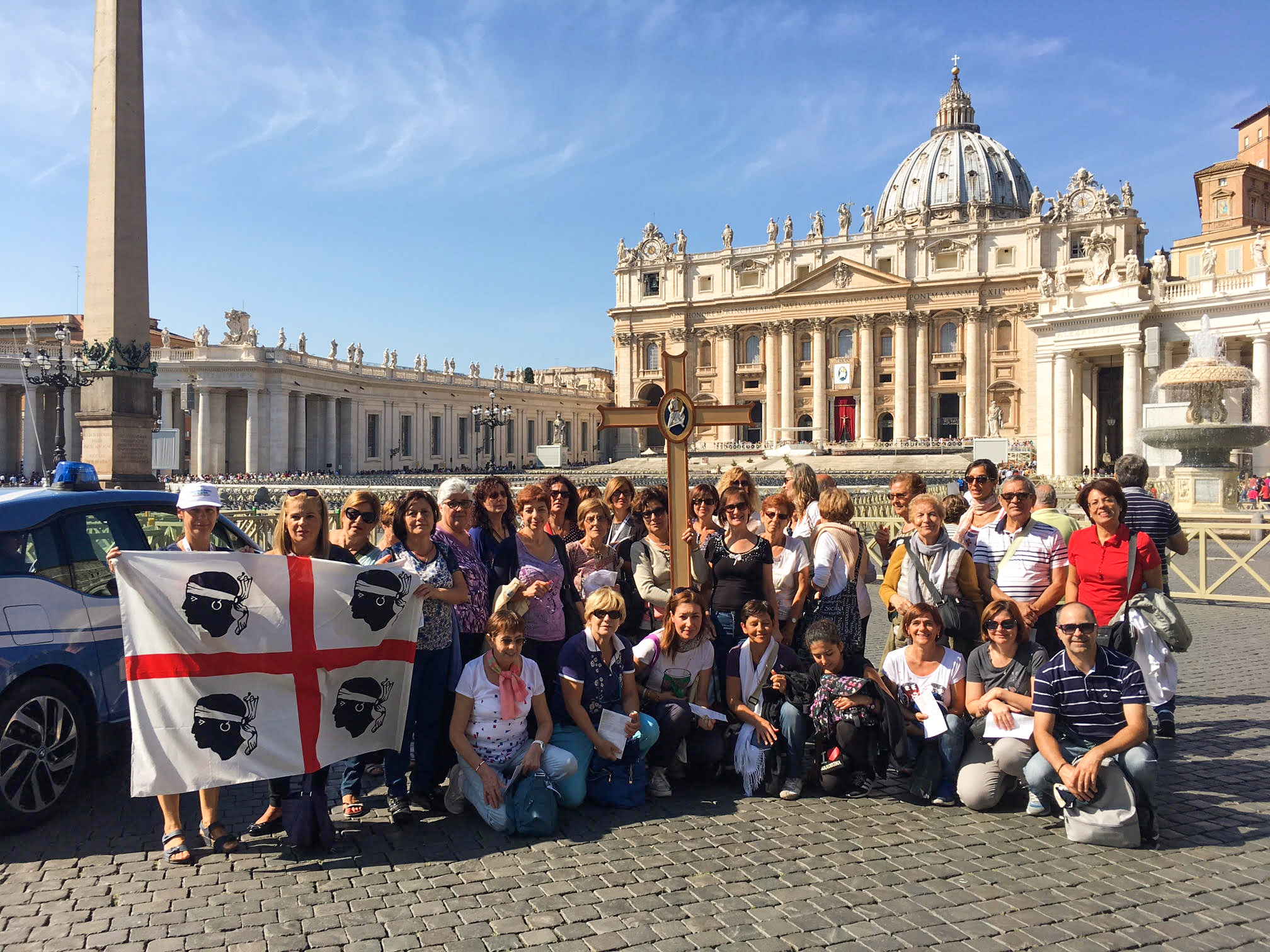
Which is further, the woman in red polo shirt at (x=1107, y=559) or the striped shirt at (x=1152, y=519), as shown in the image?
the striped shirt at (x=1152, y=519)

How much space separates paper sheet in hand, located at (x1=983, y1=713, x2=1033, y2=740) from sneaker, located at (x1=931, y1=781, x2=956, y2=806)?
0.36 metres

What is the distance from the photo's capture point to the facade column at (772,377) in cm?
7119

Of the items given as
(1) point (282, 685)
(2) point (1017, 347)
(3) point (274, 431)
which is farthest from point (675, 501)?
(2) point (1017, 347)

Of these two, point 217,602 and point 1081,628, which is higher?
point 217,602

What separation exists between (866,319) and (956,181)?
87.6 ft

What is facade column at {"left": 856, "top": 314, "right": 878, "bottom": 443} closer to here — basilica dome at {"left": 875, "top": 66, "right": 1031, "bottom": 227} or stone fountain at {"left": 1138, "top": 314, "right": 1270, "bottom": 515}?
basilica dome at {"left": 875, "top": 66, "right": 1031, "bottom": 227}

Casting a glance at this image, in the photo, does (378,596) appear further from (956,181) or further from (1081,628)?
(956,181)

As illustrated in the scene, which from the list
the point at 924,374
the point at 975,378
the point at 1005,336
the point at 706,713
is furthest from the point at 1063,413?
the point at 924,374

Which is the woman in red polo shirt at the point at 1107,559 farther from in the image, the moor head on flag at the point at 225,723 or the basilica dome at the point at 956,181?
the basilica dome at the point at 956,181

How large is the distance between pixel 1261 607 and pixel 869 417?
188 ft

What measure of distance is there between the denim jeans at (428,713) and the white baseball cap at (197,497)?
137 centimetres

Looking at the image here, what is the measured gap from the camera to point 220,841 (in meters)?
4.41

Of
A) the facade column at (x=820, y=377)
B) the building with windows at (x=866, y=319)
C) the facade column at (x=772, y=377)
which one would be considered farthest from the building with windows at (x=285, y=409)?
the facade column at (x=820, y=377)

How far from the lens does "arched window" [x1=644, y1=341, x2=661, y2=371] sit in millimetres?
76562
